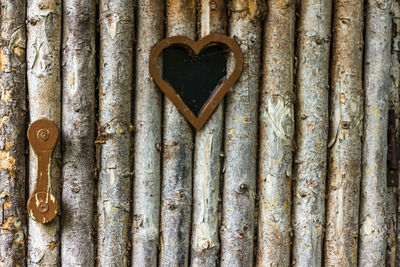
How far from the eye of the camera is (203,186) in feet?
7.25

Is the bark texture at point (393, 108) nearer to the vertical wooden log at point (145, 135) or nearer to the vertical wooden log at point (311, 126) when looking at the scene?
the vertical wooden log at point (311, 126)

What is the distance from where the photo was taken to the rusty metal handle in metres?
2.02

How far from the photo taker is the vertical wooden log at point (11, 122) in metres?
2.09

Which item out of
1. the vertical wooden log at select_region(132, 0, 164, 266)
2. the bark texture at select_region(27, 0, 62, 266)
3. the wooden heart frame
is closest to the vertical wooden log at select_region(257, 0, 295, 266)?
the wooden heart frame

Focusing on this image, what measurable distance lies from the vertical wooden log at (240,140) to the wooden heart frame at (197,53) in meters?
0.05

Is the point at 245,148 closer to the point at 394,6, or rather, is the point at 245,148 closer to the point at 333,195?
the point at 333,195

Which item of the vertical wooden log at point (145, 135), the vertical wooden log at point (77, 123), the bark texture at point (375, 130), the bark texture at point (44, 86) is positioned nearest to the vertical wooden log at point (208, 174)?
the vertical wooden log at point (145, 135)

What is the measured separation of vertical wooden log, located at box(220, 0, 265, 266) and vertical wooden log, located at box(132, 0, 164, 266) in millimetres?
438

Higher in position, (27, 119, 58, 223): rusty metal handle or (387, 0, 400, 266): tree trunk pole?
(387, 0, 400, 266): tree trunk pole

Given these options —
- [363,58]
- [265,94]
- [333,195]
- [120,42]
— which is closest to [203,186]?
[265,94]

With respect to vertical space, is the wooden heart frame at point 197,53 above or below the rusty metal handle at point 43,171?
above

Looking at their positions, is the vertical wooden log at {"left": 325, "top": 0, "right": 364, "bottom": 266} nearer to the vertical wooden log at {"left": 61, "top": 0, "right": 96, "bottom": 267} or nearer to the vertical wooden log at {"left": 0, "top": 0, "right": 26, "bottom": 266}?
the vertical wooden log at {"left": 61, "top": 0, "right": 96, "bottom": 267}

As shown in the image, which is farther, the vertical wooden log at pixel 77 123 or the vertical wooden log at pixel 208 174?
the vertical wooden log at pixel 208 174

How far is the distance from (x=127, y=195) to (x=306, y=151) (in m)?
1.11
